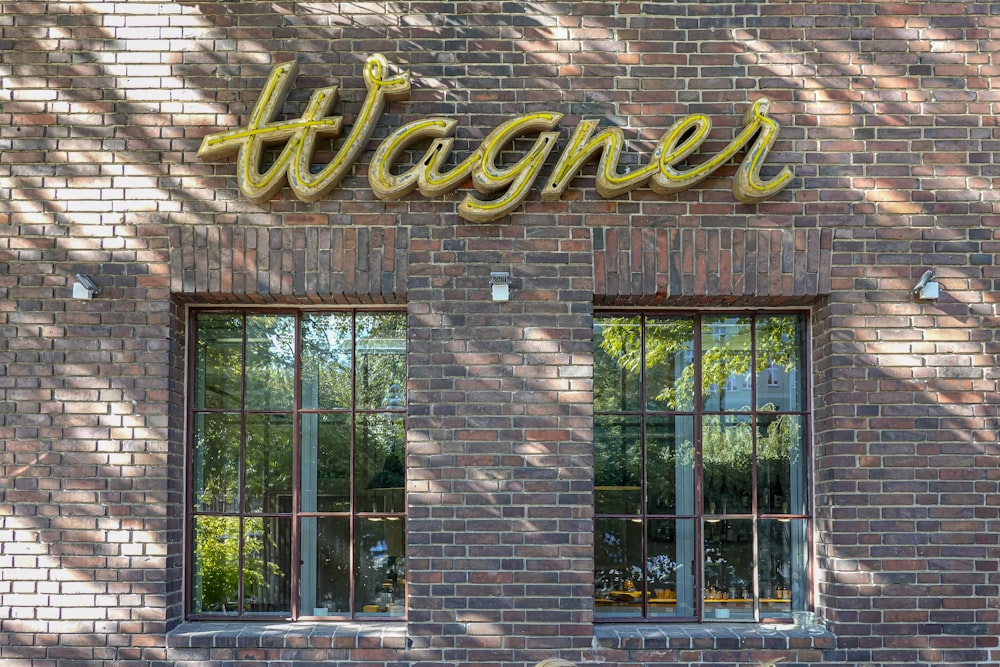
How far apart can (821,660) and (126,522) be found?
13.6 ft

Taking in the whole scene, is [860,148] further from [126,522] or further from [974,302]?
[126,522]

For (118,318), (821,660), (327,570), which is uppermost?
(118,318)

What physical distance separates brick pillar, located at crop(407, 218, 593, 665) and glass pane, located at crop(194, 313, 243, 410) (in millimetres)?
1189

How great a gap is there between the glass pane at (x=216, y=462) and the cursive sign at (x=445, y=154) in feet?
4.72

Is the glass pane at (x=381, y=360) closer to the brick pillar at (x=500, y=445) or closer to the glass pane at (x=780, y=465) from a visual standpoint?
the brick pillar at (x=500, y=445)

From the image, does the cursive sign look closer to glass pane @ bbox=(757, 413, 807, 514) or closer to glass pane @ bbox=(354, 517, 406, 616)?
glass pane @ bbox=(757, 413, 807, 514)

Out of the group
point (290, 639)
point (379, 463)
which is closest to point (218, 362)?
point (379, 463)

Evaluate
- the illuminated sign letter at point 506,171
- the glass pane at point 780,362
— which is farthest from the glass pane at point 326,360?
the glass pane at point 780,362

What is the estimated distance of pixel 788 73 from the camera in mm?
5480

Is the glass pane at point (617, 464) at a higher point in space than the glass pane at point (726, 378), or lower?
lower

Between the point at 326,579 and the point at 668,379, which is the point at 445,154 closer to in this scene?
the point at 668,379

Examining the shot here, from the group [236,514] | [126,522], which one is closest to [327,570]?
[236,514]

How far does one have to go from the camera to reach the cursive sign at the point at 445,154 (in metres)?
5.26

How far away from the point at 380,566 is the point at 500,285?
6.20 feet
